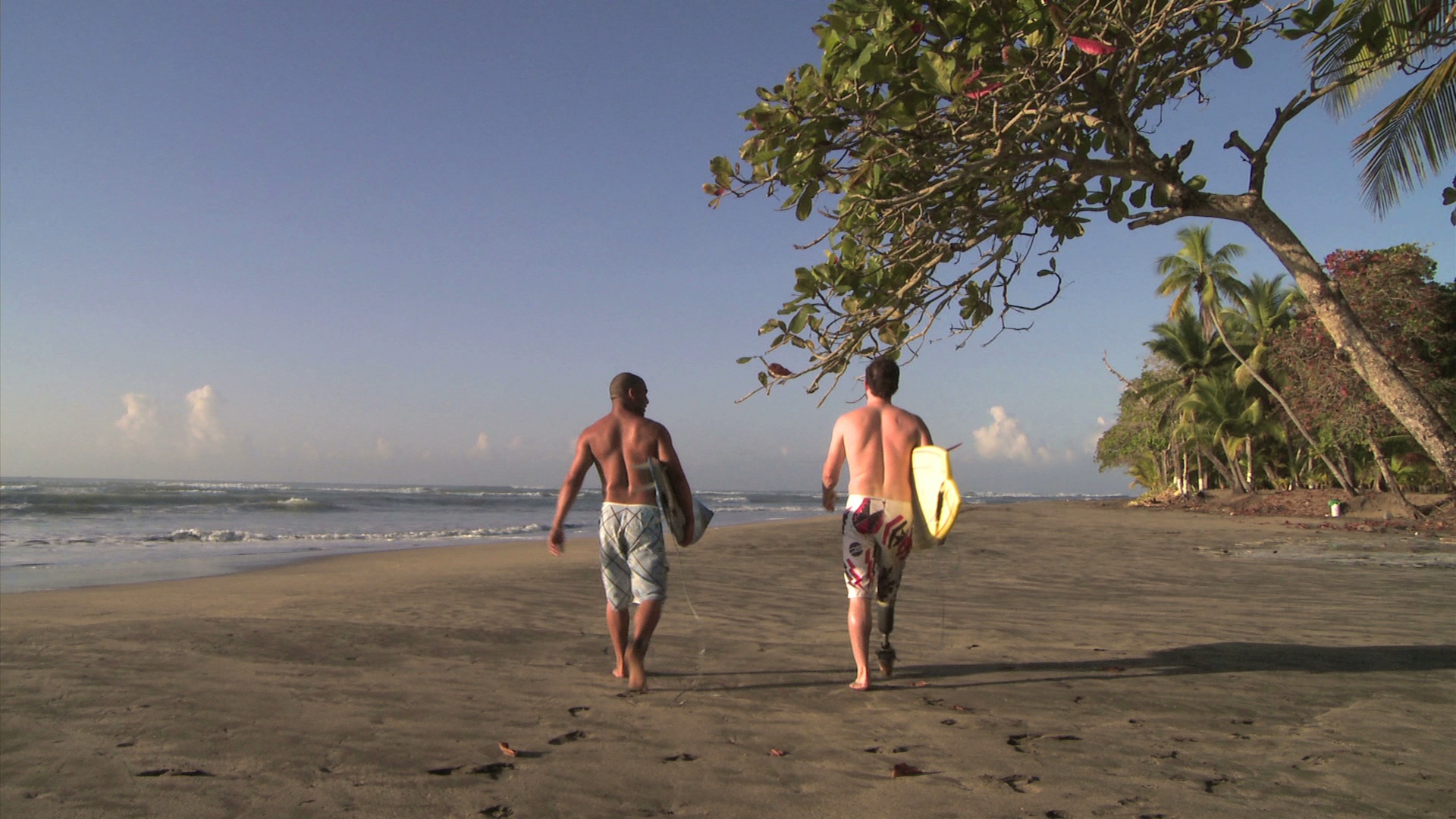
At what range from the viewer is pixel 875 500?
4.15 metres

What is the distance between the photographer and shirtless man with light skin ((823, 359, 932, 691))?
413 centimetres

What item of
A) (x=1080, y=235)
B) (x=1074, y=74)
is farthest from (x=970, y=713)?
(x=1074, y=74)

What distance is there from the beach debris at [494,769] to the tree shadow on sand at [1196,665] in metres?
1.42

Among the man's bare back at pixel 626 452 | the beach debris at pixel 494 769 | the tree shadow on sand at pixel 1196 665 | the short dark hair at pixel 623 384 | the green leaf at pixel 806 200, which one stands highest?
the green leaf at pixel 806 200

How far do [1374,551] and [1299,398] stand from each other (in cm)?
1057

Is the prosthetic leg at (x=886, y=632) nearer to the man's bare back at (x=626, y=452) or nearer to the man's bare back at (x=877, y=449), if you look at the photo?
the man's bare back at (x=877, y=449)

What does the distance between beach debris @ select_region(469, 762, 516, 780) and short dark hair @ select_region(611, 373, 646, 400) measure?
193cm

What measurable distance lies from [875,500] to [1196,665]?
230cm

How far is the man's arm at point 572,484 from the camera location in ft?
14.2

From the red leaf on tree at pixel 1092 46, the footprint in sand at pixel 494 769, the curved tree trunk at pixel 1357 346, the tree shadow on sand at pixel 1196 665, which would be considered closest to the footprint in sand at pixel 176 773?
the footprint in sand at pixel 494 769

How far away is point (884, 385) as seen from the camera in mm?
4336

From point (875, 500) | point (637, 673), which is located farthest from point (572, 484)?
point (875, 500)

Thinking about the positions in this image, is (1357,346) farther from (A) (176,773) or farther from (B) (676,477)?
(A) (176,773)

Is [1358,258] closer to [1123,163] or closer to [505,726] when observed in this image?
[1123,163]
